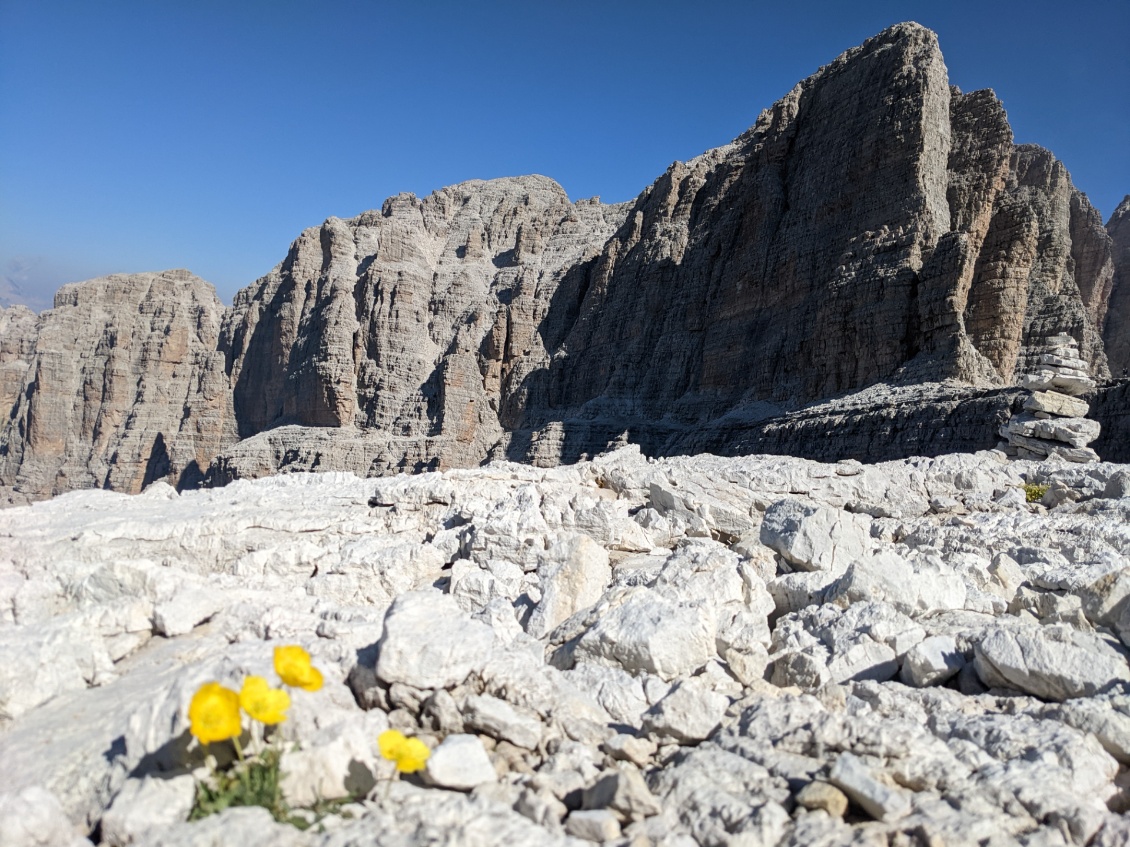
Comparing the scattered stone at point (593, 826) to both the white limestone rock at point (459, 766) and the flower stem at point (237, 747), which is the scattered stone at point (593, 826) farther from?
the flower stem at point (237, 747)

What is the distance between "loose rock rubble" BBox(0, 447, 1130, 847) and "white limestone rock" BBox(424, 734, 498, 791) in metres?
0.01

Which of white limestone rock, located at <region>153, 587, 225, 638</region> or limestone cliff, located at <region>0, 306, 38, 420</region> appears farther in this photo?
limestone cliff, located at <region>0, 306, 38, 420</region>

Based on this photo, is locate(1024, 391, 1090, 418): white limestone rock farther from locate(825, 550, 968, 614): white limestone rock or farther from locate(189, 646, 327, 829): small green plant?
locate(189, 646, 327, 829): small green plant

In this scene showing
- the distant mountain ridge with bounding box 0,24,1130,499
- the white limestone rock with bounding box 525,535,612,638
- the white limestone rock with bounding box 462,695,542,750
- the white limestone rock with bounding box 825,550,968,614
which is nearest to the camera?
the white limestone rock with bounding box 462,695,542,750

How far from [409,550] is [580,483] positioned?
11.0 ft

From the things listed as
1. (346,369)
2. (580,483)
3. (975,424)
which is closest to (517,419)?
(346,369)

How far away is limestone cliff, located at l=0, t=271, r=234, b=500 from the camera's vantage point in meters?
65.2

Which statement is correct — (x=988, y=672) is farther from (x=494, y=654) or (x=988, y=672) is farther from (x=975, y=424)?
(x=975, y=424)

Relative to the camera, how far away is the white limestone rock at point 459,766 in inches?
122

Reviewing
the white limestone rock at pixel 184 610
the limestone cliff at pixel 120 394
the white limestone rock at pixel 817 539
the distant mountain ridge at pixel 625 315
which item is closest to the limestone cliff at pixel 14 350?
the distant mountain ridge at pixel 625 315

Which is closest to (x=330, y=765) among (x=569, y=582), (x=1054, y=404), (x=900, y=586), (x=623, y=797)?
(x=623, y=797)

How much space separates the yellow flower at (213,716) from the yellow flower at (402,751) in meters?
0.52

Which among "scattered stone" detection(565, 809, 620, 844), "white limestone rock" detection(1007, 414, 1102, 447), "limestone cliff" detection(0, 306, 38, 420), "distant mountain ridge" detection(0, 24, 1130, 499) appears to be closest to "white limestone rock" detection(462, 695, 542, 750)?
"scattered stone" detection(565, 809, 620, 844)

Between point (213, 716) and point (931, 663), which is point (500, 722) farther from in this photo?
point (931, 663)
